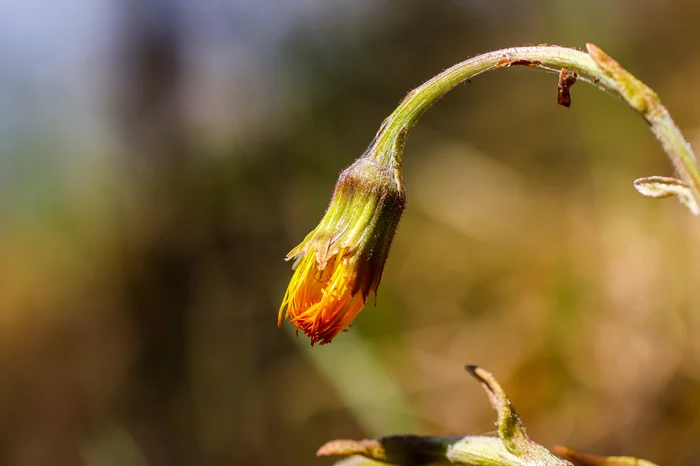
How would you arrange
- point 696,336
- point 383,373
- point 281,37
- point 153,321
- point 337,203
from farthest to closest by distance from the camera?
point 281,37 < point 153,321 < point 383,373 < point 696,336 < point 337,203

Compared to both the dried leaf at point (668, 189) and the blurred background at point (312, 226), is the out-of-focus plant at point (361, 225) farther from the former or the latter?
the blurred background at point (312, 226)

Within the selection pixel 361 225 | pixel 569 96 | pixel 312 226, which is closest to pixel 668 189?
pixel 569 96

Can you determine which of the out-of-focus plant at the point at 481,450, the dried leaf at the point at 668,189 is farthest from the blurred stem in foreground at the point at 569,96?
the out-of-focus plant at the point at 481,450

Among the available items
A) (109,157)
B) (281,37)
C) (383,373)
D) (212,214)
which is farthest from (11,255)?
(383,373)

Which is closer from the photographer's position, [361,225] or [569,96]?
[569,96]

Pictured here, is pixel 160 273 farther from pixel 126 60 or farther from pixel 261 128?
pixel 126 60

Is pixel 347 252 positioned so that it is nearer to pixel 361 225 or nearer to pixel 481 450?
pixel 361 225

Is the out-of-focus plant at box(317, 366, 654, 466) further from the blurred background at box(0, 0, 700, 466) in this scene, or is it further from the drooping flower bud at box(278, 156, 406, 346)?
the blurred background at box(0, 0, 700, 466)
